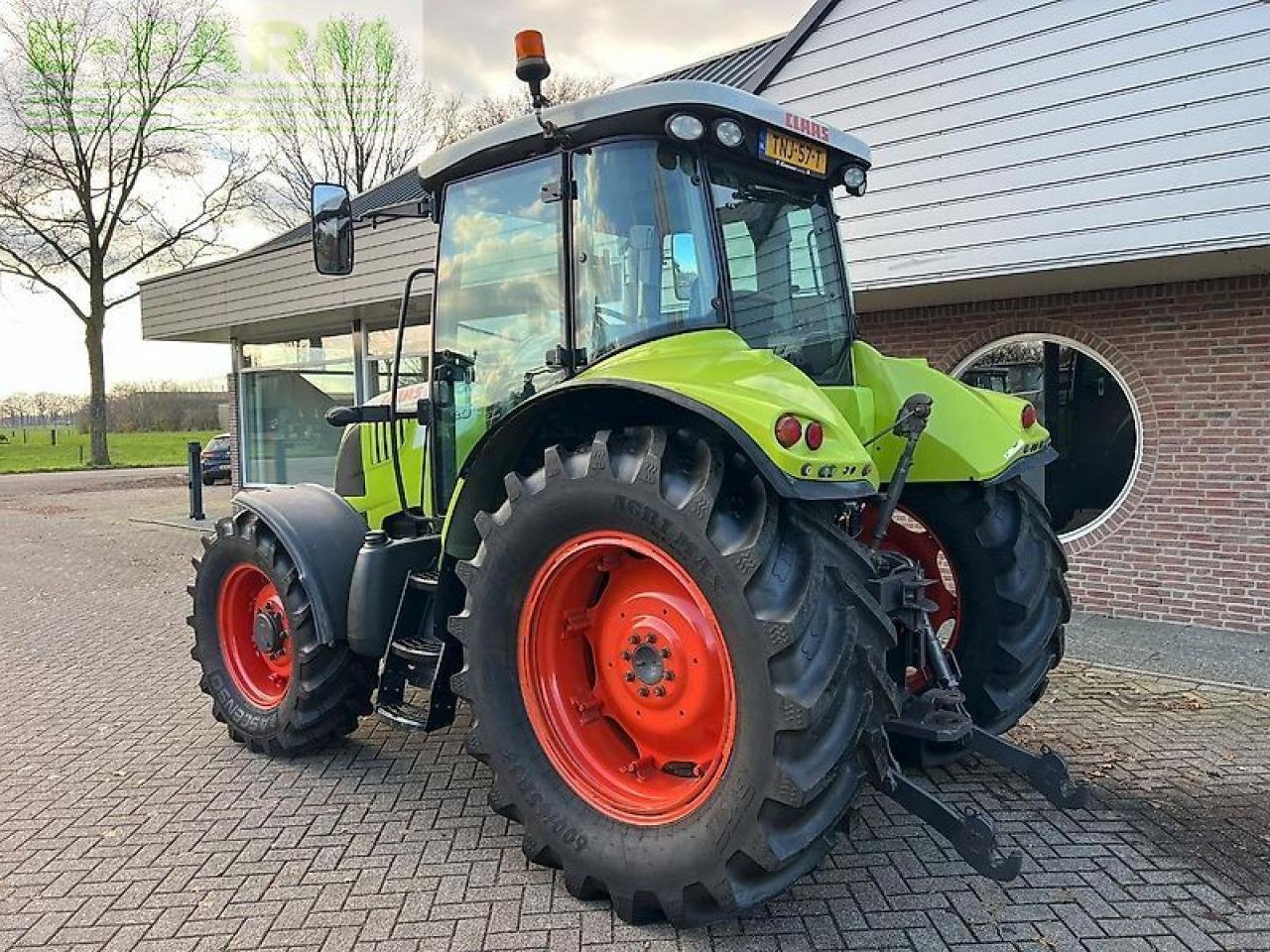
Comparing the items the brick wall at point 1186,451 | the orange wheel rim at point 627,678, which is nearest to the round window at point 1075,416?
the brick wall at point 1186,451

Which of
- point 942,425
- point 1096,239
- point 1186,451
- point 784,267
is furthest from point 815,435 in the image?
point 1186,451

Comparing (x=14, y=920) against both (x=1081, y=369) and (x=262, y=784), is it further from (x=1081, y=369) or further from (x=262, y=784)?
(x=1081, y=369)

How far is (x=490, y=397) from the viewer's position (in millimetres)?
3773

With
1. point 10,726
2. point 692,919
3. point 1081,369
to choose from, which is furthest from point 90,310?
point 692,919

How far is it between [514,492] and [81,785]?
258 cm

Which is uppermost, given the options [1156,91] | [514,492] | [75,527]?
[1156,91]

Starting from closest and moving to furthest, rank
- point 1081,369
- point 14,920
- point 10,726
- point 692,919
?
point 692,919 → point 14,920 → point 10,726 → point 1081,369

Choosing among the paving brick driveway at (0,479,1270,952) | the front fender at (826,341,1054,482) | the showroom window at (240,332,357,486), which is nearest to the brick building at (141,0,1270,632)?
the paving brick driveway at (0,479,1270,952)

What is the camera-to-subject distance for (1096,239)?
5.98m

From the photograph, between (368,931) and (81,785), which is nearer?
(368,931)

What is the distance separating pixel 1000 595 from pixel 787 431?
5.57 feet

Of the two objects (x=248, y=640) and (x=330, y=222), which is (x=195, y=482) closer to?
(x=248, y=640)

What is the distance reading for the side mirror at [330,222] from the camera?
12.6ft

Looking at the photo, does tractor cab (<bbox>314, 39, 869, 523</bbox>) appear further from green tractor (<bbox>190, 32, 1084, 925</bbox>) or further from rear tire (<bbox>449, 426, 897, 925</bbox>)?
rear tire (<bbox>449, 426, 897, 925</bbox>)
